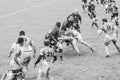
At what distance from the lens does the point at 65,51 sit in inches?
633

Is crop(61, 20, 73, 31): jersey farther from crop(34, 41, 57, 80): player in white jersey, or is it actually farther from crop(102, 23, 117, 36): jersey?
crop(34, 41, 57, 80): player in white jersey

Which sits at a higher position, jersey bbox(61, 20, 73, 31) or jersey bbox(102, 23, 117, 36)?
jersey bbox(61, 20, 73, 31)

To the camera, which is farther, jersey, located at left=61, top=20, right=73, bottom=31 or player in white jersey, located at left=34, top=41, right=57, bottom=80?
jersey, located at left=61, top=20, right=73, bottom=31

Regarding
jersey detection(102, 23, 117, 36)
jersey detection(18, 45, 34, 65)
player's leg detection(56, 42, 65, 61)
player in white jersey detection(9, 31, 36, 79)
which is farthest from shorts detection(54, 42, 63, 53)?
jersey detection(18, 45, 34, 65)

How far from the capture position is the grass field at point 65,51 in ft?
39.8

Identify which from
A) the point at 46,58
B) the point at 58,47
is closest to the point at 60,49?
the point at 58,47

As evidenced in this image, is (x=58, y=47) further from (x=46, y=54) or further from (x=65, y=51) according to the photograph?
(x=46, y=54)

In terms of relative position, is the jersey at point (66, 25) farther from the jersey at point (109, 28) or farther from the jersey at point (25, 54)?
the jersey at point (25, 54)

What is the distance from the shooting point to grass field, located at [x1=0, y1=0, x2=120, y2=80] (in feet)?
39.8

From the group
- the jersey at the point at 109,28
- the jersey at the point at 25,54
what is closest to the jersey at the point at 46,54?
the jersey at the point at 25,54

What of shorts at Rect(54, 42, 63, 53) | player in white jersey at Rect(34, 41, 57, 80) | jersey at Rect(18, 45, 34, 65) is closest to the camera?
player in white jersey at Rect(34, 41, 57, 80)

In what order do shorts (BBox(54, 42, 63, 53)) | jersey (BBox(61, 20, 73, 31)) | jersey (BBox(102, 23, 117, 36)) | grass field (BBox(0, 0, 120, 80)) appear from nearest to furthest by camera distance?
grass field (BBox(0, 0, 120, 80)), shorts (BBox(54, 42, 63, 53)), jersey (BBox(102, 23, 117, 36)), jersey (BBox(61, 20, 73, 31))

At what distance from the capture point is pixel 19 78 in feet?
33.2

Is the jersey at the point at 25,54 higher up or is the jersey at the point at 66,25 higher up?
the jersey at the point at 66,25
